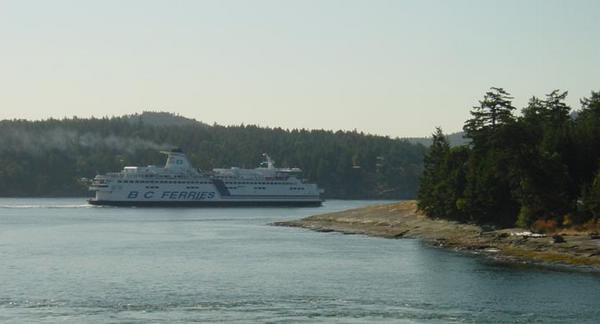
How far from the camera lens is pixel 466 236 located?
311 ft

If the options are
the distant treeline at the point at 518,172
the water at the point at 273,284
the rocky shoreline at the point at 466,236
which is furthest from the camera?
the distant treeline at the point at 518,172

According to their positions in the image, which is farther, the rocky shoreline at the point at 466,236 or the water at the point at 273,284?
the rocky shoreline at the point at 466,236

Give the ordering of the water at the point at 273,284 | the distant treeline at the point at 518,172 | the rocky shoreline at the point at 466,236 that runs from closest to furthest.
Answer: the water at the point at 273,284
the rocky shoreline at the point at 466,236
the distant treeline at the point at 518,172

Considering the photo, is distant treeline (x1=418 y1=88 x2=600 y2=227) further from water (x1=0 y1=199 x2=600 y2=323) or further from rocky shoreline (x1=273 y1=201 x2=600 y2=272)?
water (x1=0 y1=199 x2=600 y2=323)

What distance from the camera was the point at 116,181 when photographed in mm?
192875

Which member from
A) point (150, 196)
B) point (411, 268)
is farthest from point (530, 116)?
point (150, 196)

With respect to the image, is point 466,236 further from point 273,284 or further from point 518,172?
point 273,284

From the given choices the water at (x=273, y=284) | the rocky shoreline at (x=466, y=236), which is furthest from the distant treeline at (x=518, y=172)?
the water at (x=273, y=284)

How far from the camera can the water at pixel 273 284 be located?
54.0m

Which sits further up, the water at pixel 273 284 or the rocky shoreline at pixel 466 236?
the rocky shoreline at pixel 466 236

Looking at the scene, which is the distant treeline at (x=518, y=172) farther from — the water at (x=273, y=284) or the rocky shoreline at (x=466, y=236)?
the water at (x=273, y=284)

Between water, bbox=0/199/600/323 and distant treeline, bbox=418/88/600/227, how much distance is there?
11.1m

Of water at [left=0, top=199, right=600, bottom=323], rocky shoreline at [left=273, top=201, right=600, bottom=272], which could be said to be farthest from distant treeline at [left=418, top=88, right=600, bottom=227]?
water at [left=0, top=199, right=600, bottom=323]

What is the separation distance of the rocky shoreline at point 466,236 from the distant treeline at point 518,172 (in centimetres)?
260
